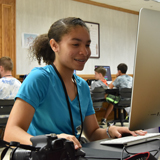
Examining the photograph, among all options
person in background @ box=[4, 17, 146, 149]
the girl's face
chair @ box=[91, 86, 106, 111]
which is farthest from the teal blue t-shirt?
chair @ box=[91, 86, 106, 111]

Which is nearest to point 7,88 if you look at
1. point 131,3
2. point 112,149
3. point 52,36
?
point 52,36

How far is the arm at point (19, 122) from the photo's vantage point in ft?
2.70

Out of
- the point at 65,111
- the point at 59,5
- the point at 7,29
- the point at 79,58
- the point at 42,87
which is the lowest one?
the point at 65,111

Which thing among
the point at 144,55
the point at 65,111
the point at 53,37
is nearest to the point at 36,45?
the point at 53,37

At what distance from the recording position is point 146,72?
2.31 ft

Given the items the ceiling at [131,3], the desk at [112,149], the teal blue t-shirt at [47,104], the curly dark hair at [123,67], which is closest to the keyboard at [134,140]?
the desk at [112,149]

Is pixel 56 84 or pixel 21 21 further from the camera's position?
pixel 21 21

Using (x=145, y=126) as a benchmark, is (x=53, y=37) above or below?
above

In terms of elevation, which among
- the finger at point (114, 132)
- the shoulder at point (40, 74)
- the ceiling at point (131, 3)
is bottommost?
the finger at point (114, 132)

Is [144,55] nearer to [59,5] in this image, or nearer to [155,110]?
[155,110]

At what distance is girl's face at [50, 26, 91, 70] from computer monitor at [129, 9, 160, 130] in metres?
0.37

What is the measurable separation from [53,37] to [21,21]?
166 inches

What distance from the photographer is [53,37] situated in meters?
1.14

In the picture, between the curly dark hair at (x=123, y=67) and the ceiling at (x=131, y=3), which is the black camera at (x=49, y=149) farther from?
the ceiling at (x=131, y=3)
